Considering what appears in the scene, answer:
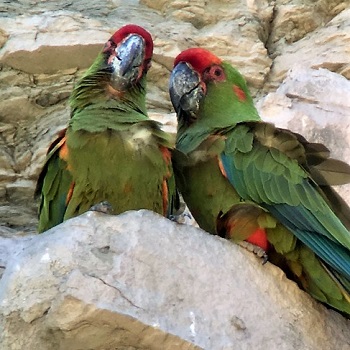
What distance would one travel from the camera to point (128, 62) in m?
2.29

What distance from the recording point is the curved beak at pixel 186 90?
7.59 feet

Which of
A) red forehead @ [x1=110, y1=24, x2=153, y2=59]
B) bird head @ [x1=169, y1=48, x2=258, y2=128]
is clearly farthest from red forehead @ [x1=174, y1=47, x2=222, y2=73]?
red forehead @ [x1=110, y1=24, x2=153, y2=59]

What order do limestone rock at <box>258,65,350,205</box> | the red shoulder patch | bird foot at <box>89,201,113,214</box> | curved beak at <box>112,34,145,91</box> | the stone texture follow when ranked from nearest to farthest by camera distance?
the stone texture < bird foot at <box>89,201,113,214</box> < the red shoulder patch < curved beak at <box>112,34,145,91</box> < limestone rock at <box>258,65,350,205</box>

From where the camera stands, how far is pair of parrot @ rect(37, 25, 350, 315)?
6.15 feet

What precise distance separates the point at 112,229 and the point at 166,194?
38 centimetres

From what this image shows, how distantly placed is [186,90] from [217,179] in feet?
1.45

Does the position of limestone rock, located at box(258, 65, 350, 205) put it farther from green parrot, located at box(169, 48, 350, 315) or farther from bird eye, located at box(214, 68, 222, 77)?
green parrot, located at box(169, 48, 350, 315)

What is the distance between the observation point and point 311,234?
1.85m

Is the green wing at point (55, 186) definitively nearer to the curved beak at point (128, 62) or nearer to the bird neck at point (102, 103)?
the bird neck at point (102, 103)

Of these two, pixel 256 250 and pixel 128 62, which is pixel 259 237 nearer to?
pixel 256 250

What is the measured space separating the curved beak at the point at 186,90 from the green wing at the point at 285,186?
29cm

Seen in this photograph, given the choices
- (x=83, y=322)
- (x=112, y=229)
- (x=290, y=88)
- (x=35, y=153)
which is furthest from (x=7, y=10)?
(x=83, y=322)

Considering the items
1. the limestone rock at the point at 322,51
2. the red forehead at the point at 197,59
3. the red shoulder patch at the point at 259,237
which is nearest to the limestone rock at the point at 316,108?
the limestone rock at the point at 322,51

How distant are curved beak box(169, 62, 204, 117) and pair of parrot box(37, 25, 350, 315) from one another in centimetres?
8
